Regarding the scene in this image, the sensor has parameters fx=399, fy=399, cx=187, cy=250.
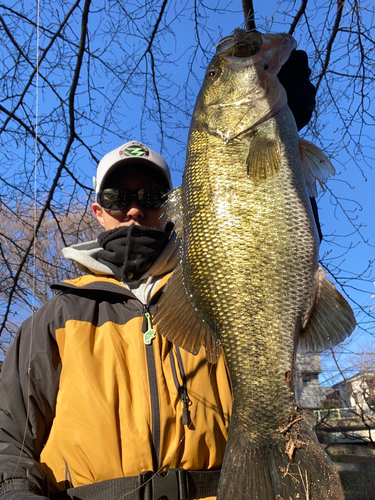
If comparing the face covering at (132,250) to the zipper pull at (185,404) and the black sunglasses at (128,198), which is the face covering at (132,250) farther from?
the zipper pull at (185,404)

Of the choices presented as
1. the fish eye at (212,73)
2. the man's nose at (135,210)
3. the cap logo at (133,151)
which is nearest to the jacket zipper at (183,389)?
the man's nose at (135,210)

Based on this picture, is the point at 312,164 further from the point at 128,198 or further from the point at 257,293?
the point at 128,198

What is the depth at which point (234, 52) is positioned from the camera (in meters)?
2.04

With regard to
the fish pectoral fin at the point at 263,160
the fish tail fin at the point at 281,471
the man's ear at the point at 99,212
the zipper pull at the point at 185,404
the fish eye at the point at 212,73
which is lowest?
Answer: the fish tail fin at the point at 281,471

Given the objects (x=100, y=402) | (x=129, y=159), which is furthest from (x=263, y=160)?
(x=100, y=402)

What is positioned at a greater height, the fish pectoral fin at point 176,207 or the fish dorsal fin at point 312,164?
the fish dorsal fin at point 312,164

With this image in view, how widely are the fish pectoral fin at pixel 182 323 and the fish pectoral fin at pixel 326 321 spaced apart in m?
0.37

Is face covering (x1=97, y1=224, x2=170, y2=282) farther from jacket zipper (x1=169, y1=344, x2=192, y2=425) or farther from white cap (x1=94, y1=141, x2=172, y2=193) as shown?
jacket zipper (x1=169, y1=344, x2=192, y2=425)

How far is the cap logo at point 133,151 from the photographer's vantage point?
8.41ft

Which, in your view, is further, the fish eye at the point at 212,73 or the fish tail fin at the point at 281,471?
the fish eye at the point at 212,73

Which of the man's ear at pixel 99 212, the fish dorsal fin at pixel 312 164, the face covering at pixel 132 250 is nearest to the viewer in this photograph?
the fish dorsal fin at pixel 312 164

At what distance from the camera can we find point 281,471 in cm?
130

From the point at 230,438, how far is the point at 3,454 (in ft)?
3.24

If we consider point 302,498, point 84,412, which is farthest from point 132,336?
point 302,498
